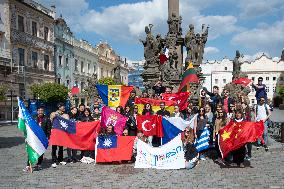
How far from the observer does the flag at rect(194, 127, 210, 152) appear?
10.3 meters

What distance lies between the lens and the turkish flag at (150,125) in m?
10.9

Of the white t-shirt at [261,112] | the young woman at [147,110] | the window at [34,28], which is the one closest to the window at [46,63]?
the window at [34,28]

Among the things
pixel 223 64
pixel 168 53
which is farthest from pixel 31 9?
pixel 223 64

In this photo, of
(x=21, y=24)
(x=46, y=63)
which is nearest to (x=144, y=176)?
(x=21, y=24)

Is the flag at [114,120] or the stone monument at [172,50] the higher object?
the stone monument at [172,50]

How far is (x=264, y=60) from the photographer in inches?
3408

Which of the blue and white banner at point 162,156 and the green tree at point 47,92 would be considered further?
the green tree at point 47,92

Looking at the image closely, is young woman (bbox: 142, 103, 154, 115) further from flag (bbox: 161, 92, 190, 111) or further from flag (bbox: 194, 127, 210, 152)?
flag (bbox: 194, 127, 210, 152)

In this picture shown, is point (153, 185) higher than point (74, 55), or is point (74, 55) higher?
point (74, 55)

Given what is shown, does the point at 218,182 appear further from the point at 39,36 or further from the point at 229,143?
the point at 39,36

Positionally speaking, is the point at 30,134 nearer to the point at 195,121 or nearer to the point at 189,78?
the point at 195,121

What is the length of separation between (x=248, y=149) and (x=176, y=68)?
47.1 ft

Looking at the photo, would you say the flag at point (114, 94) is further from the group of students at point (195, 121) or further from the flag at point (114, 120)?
the flag at point (114, 120)

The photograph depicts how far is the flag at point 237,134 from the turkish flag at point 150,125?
6.74 feet
